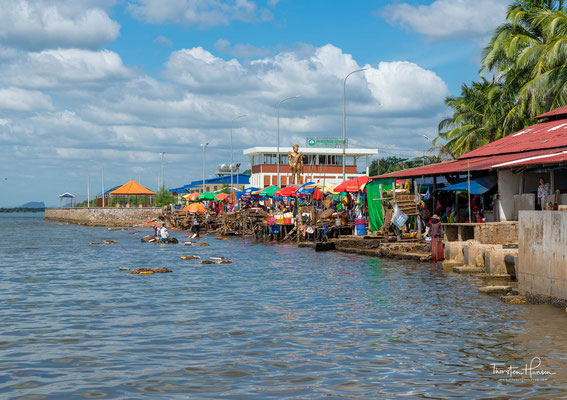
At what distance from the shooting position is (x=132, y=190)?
85062 mm

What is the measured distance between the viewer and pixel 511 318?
43.7 ft

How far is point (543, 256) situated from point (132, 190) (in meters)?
76.0

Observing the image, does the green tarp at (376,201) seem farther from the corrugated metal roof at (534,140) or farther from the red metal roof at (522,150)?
the corrugated metal roof at (534,140)

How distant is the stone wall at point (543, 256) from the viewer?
518 inches

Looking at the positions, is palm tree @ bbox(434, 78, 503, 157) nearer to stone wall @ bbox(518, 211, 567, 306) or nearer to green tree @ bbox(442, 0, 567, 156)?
green tree @ bbox(442, 0, 567, 156)

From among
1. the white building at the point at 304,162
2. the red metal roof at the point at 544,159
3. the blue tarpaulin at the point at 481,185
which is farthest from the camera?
the white building at the point at 304,162

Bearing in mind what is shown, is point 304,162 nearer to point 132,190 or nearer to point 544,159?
point 132,190

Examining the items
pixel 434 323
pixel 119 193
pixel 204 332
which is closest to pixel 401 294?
pixel 434 323

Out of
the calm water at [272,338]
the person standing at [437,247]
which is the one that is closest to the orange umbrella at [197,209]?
the calm water at [272,338]

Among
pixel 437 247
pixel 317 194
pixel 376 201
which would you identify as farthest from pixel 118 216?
pixel 437 247

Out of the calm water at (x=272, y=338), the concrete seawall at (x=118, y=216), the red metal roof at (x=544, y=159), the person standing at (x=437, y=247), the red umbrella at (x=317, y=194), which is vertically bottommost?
the calm water at (x=272, y=338)

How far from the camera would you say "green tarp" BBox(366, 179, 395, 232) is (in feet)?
102

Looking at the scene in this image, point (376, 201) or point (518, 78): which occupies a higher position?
point (518, 78)

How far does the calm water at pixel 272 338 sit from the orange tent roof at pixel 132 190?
6376cm
